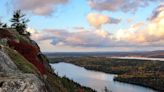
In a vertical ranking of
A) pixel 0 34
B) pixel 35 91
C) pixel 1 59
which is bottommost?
pixel 35 91

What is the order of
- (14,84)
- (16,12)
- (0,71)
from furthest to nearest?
(16,12) < (0,71) < (14,84)

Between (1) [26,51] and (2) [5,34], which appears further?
(2) [5,34]

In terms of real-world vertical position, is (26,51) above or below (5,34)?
below

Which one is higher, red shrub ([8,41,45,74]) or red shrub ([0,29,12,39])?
Result: red shrub ([0,29,12,39])

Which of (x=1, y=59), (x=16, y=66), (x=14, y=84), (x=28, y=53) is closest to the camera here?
(x=14, y=84)

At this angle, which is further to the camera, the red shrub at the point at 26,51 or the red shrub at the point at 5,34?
the red shrub at the point at 5,34

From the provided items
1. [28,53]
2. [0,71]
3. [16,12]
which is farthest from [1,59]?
[16,12]

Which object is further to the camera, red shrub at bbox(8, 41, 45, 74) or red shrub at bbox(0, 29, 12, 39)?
red shrub at bbox(0, 29, 12, 39)

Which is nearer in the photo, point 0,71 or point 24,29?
point 0,71

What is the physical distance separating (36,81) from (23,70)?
8641 millimetres

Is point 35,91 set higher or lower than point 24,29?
lower

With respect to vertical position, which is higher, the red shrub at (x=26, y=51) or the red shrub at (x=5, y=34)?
the red shrub at (x=5, y=34)

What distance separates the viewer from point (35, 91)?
2064cm

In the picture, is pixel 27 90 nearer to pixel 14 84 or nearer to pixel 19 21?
pixel 14 84
